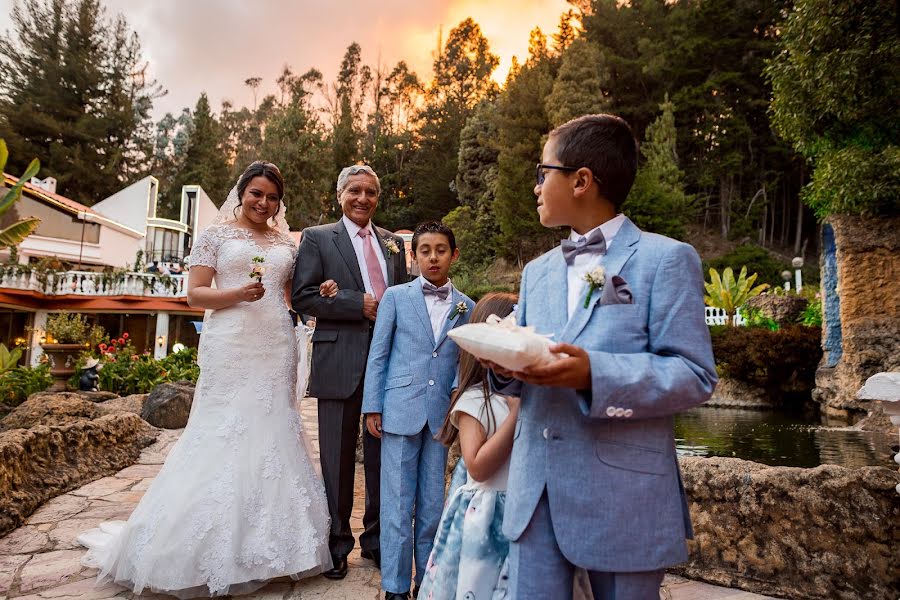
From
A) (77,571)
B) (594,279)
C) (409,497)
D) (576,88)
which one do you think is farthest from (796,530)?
(576,88)

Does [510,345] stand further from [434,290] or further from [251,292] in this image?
[251,292]

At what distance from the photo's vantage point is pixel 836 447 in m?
6.23

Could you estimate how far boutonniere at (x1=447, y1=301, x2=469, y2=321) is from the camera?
2927 millimetres

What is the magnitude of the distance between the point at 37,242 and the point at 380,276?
23.9 metres

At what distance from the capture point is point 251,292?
10.2 feet

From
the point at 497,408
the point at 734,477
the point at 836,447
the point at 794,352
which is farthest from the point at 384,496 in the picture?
the point at 794,352

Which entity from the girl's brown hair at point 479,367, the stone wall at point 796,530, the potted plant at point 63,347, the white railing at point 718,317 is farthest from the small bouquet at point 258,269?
the white railing at point 718,317

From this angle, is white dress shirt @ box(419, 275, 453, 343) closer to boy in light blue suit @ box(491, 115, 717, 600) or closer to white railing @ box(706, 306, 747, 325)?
boy in light blue suit @ box(491, 115, 717, 600)

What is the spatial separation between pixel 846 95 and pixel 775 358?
5863 mm

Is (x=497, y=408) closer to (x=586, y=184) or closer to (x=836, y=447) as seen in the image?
(x=586, y=184)

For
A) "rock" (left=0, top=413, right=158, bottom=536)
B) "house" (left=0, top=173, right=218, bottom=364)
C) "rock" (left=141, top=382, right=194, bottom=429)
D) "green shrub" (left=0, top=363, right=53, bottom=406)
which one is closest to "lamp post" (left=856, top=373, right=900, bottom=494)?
"rock" (left=0, top=413, right=158, bottom=536)

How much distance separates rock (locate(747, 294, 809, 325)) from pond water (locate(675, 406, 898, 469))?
20.8ft

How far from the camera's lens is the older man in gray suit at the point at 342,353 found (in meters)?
3.19

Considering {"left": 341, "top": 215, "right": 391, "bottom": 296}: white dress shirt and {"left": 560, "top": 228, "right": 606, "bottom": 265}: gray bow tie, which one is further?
{"left": 341, "top": 215, "right": 391, "bottom": 296}: white dress shirt
